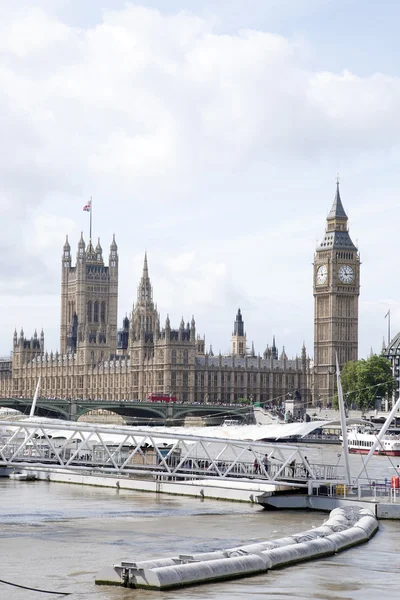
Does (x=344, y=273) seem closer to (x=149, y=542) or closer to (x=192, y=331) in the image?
(x=192, y=331)

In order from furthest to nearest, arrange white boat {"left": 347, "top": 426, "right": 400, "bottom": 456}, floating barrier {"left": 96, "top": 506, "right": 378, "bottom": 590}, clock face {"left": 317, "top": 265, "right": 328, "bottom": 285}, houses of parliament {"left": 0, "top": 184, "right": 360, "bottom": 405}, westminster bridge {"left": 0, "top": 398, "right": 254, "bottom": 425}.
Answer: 1. clock face {"left": 317, "top": 265, "right": 328, "bottom": 285}
2. houses of parliament {"left": 0, "top": 184, "right": 360, "bottom": 405}
3. westminster bridge {"left": 0, "top": 398, "right": 254, "bottom": 425}
4. white boat {"left": 347, "top": 426, "right": 400, "bottom": 456}
5. floating barrier {"left": 96, "top": 506, "right": 378, "bottom": 590}

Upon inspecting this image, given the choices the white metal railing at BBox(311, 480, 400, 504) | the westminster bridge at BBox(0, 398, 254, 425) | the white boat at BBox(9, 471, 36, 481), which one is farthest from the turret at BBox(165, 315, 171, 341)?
the white metal railing at BBox(311, 480, 400, 504)

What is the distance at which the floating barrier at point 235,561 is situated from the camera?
2720 centimetres

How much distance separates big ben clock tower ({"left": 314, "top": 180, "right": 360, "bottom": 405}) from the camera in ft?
601

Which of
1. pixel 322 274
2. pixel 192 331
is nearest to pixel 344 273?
pixel 322 274

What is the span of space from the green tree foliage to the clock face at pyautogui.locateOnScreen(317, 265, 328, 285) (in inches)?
1000

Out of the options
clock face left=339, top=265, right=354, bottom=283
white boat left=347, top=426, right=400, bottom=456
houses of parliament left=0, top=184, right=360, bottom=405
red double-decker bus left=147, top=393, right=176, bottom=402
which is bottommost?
white boat left=347, top=426, right=400, bottom=456

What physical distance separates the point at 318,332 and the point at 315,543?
154 m

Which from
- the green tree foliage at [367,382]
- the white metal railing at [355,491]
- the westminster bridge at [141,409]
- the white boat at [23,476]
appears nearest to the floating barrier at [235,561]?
the white metal railing at [355,491]

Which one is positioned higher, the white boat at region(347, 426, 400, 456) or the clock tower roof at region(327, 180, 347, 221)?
the clock tower roof at region(327, 180, 347, 221)

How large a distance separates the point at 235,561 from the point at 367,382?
129 metres

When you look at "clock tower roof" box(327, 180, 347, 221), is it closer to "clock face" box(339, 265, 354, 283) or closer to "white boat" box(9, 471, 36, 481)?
"clock face" box(339, 265, 354, 283)

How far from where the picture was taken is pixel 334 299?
183250 millimetres

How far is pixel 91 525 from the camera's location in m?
42.2
